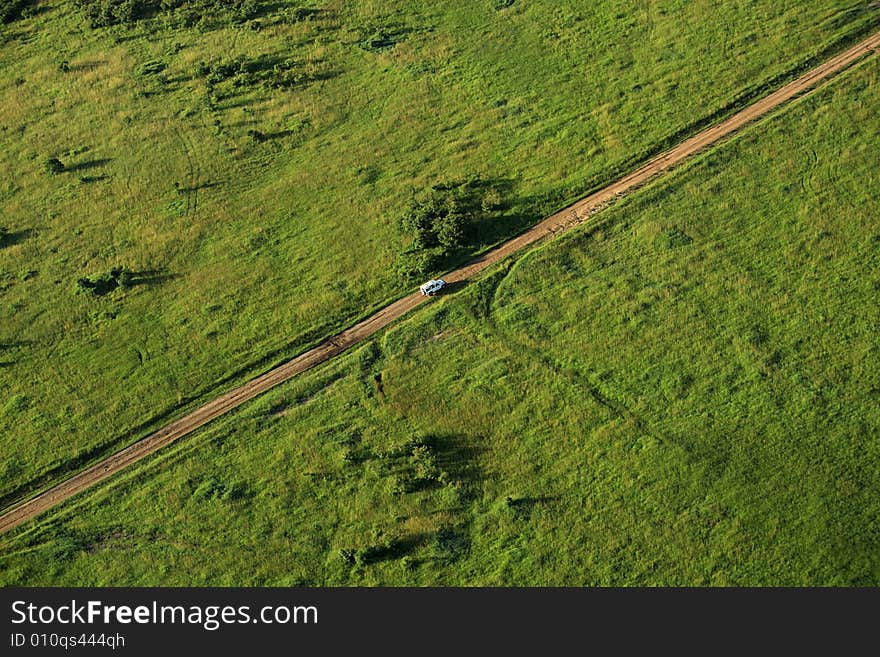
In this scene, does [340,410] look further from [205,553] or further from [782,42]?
[782,42]

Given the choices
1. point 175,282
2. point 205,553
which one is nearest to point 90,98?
point 175,282

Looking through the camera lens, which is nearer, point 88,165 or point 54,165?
point 54,165

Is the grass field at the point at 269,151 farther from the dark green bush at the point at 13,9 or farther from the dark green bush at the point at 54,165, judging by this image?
the dark green bush at the point at 13,9

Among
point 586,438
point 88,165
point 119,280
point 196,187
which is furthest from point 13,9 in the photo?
point 586,438

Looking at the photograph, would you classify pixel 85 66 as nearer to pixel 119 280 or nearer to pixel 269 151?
pixel 269 151

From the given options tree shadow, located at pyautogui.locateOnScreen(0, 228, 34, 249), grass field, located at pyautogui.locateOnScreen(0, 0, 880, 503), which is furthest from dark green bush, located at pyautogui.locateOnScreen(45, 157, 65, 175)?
tree shadow, located at pyautogui.locateOnScreen(0, 228, 34, 249)

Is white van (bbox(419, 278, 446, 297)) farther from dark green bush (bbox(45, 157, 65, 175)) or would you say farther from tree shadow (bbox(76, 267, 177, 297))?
dark green bush (bbox(45, 157, 65, 175))
